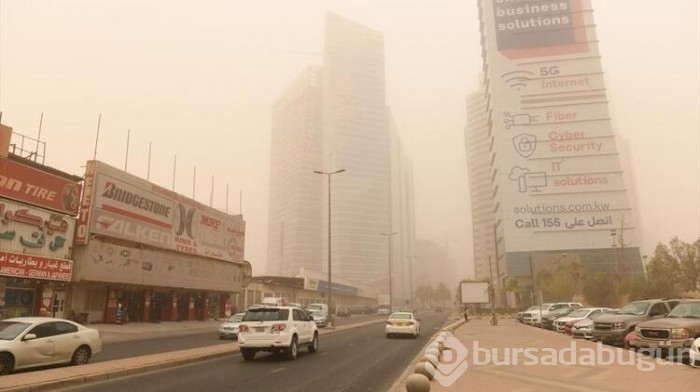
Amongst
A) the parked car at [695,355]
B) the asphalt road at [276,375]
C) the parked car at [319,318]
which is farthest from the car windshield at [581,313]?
the parked car at [319,318]

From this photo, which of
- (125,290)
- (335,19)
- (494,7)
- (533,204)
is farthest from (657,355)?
(335,19)

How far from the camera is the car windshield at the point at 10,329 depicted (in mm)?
12558

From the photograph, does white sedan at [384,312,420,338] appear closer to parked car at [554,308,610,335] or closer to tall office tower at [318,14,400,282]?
parked car at [554,308,610,335]

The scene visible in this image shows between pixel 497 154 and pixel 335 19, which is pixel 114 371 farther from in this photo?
pixel 335 19

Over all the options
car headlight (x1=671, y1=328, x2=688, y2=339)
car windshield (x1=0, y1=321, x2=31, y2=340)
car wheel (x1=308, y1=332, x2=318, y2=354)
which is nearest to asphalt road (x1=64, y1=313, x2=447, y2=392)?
car wheel (x1=308, y1=332, x2=318, y2=354)

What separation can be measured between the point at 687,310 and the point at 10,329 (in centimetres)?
2040

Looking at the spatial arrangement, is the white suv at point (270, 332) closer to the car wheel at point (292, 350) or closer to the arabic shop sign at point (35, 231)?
the car wheel at point (292, 350)

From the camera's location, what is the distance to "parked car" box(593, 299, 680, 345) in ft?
59.6

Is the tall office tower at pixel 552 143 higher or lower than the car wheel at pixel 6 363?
higher

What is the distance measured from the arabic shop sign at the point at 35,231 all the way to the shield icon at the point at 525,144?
110443 millimetres

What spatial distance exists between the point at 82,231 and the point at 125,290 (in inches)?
281

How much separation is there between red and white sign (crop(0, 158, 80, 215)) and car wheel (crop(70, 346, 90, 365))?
17.9 m

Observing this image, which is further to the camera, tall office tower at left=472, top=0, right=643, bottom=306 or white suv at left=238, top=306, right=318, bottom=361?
tall office tower at left=472, top=0, right=643, bottom=306

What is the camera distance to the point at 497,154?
405 ft
